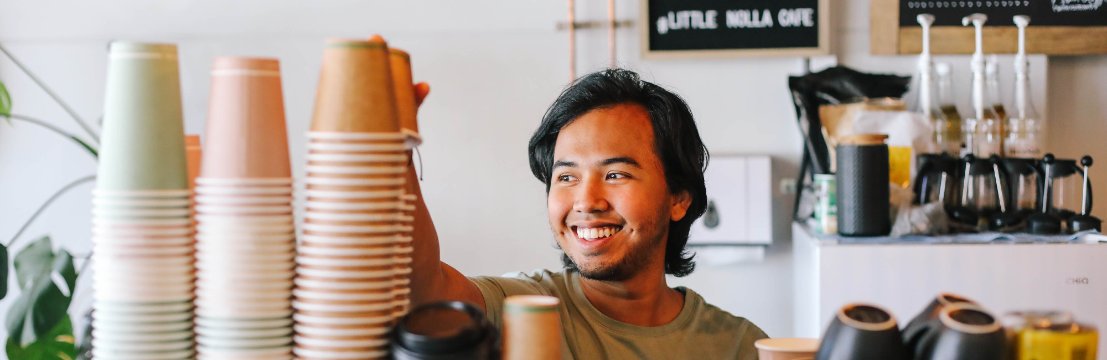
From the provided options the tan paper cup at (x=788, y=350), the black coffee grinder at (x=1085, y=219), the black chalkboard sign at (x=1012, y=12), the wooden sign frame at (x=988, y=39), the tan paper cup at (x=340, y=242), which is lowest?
the black coffee grinder at (x=1085, y=219)

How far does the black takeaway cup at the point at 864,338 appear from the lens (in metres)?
0.78

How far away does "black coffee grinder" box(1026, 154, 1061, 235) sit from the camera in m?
2.35

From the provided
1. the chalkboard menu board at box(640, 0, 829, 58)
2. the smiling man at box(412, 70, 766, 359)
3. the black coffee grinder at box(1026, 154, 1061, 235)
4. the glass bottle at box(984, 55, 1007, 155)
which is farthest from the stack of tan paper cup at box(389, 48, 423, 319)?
the glass bottle at box(984, 55, 1007, 155)

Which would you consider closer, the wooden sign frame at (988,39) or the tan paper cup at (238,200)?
the tan paper cup at (238,200)

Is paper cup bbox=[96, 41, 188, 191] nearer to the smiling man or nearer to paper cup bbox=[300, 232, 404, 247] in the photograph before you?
paper cup bbox=[300, 232, 404, 247]

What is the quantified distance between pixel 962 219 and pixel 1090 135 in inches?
24.6

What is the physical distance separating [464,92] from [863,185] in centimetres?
109

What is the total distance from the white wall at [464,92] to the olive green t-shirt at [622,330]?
1227 mm

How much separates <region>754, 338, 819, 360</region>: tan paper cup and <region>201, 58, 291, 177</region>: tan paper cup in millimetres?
425

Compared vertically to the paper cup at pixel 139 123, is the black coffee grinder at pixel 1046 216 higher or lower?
lower

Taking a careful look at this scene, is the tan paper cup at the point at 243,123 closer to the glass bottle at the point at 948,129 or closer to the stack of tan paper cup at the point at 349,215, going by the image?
the stack of tan paper cup at the point at 349,215

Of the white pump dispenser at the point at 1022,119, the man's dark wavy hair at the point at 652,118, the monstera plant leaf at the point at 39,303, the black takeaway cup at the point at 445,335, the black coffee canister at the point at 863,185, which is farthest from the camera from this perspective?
the white pump dispenser at the point at 1022,119

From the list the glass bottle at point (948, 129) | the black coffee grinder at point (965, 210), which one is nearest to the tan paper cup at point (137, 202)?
the black coffee grinder at point (965, 210)

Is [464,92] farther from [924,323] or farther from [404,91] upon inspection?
[924,323]
